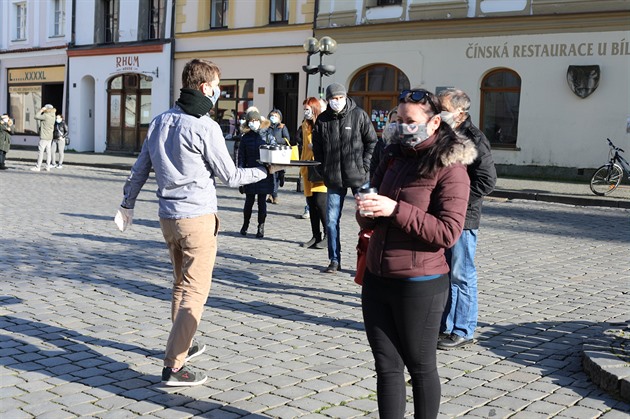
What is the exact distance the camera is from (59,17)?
38.6m

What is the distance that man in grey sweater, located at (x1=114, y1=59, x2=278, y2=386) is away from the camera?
15.7ft

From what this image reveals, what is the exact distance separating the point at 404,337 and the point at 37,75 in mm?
39059

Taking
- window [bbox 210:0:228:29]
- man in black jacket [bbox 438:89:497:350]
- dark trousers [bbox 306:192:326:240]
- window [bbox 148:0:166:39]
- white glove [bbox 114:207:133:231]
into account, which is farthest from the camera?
window [bbox 148:0:166:39]

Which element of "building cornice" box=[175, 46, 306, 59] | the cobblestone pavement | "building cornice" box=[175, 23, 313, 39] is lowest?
the cobblestone pavement

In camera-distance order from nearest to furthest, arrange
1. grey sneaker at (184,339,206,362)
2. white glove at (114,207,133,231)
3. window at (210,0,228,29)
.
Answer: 1. white glove at (114,207,133,231)
2. grey sneaker at (184,339,206,362)
3. window at (210,0,228,29)

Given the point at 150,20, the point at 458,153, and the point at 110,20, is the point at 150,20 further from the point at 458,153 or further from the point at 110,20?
the point at 458,153

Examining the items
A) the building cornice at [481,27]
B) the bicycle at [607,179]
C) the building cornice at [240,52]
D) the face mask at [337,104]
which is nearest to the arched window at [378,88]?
the building cornice at [481,27]

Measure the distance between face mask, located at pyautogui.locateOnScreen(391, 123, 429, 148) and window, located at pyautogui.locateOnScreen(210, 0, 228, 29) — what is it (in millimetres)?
28833

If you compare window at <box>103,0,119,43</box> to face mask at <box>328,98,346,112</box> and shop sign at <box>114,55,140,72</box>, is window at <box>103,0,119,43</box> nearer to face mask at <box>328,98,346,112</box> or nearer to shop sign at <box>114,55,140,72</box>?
shop sign at <box>114,55,140,72</box>

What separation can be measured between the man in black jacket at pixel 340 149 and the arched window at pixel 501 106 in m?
15.8

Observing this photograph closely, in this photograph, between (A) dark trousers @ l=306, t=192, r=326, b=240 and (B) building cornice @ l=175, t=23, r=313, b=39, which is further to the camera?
(B) building cornice @ l=175, t=23, r=313, b=39

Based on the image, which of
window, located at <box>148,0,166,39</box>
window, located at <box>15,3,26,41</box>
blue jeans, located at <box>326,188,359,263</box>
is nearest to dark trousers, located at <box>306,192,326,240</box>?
blue jeans, located at <box>326,188,359,263</box>

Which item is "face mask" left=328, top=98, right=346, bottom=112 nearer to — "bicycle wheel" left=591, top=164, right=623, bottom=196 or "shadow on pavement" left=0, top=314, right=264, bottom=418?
"shadow on pavement" left=0, top=314, right=264, bottom=418

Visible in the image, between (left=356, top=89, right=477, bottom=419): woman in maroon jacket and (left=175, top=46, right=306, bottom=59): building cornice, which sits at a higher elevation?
(left=175, top=46, right=306, bottom=59): building cornice
